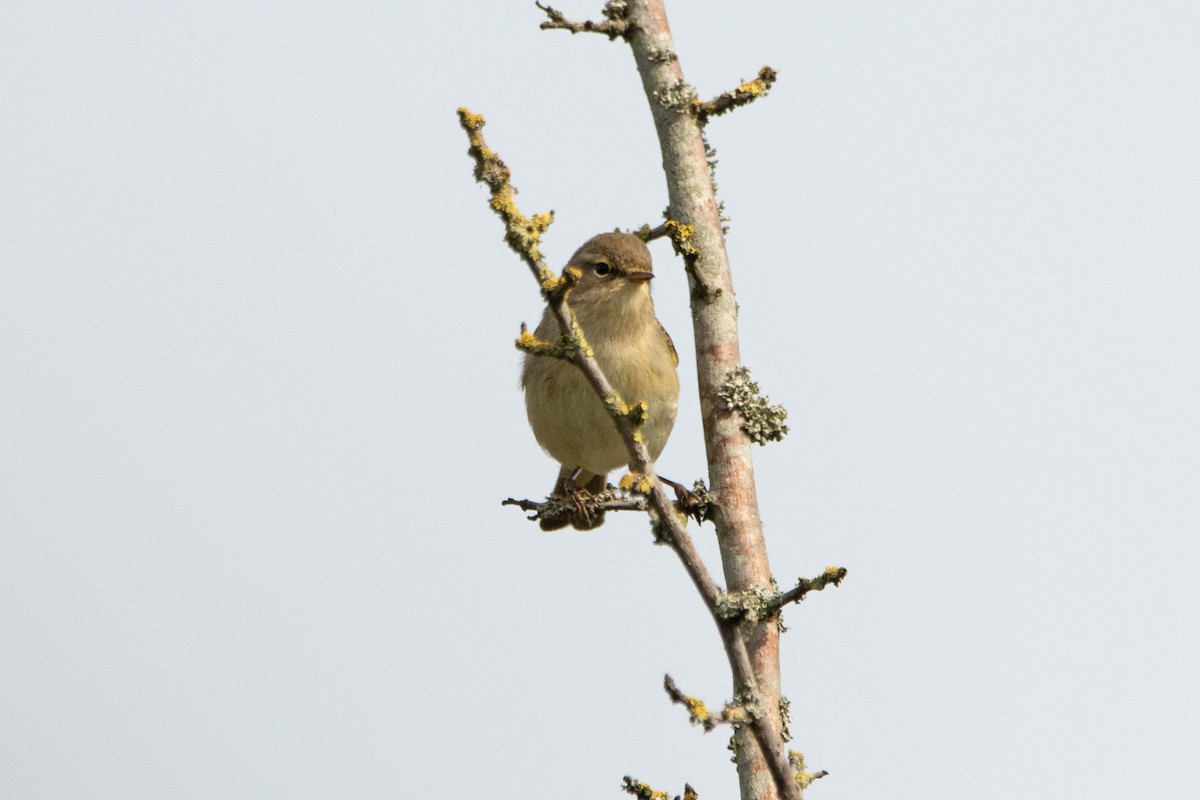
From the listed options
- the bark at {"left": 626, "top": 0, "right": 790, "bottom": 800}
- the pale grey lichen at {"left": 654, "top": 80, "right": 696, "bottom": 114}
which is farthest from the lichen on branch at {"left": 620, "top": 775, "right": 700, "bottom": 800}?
the pale grey lichen at {"left": 654, "top": 80, "right": 696, "bottom": 114}

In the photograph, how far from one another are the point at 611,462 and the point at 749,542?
290 cm

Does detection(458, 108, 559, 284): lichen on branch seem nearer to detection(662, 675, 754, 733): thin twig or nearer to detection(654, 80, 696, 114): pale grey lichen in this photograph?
detection(662, 675, 754, 733): thin twig

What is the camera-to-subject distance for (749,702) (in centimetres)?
367

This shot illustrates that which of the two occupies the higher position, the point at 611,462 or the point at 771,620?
the point at 611,462

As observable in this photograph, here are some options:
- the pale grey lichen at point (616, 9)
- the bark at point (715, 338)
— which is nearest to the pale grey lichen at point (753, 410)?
the bark at point (715, 338)

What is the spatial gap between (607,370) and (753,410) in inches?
83.3

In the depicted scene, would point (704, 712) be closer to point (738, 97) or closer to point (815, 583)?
point (815, 583)

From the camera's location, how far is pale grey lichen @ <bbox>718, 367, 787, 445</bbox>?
496 cm

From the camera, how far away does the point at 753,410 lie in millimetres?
4969

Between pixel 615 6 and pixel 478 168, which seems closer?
pixel 478 168

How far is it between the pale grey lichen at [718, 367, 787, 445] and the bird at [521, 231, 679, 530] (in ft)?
6.30

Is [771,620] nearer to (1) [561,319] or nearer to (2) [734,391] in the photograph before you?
(2) [734,391]

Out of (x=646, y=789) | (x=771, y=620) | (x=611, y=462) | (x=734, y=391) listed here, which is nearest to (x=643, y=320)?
(x=611, y=462)

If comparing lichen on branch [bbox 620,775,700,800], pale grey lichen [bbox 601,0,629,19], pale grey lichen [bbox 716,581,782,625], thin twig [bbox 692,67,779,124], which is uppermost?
pale grey lichen [bbox 601,0,629,19]
